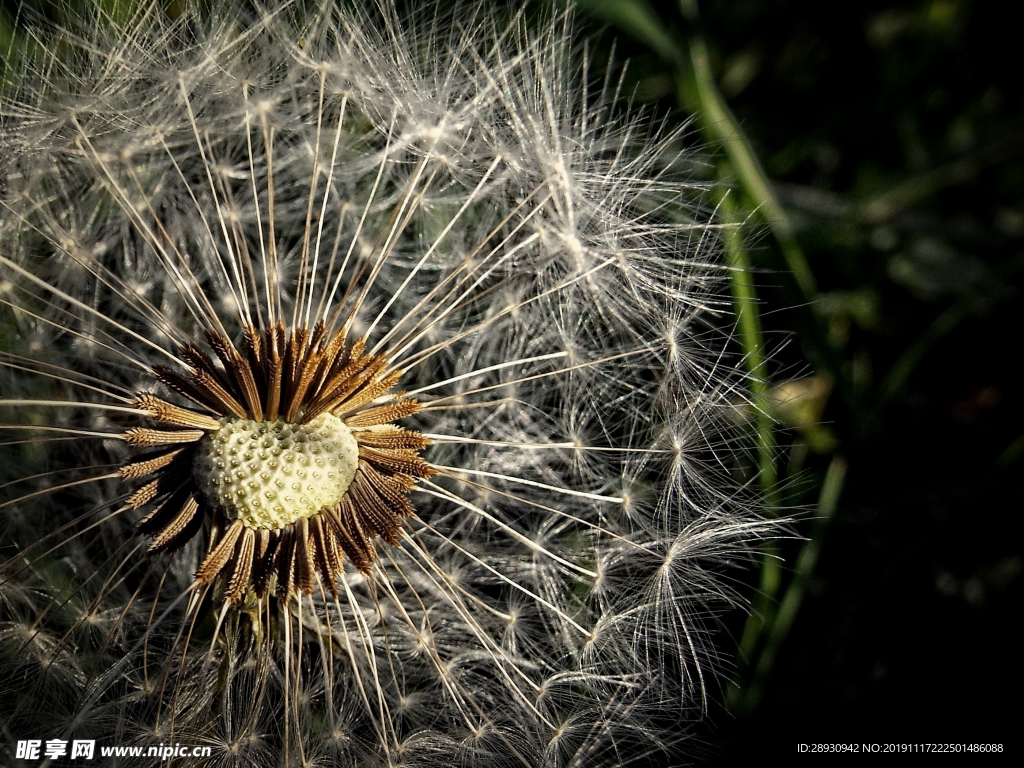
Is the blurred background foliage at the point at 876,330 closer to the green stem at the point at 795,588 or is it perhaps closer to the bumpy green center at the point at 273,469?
the green stem at the point at 795,588

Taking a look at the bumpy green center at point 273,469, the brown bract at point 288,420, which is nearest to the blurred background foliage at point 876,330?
the brown bract at point 288,420

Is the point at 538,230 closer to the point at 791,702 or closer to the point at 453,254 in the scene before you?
the point at 453,254

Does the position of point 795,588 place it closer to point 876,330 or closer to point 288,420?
point 876,330

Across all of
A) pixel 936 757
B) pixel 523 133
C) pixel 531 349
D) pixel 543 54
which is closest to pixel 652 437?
pixel 531 349

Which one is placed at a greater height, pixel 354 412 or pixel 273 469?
pixel 354 412

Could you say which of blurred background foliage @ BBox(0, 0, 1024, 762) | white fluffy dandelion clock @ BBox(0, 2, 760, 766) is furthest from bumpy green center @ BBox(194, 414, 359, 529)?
blurred background foliage @ BBox(0, 0, 1024, 762)

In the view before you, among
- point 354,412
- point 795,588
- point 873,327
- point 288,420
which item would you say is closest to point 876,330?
point 873,327
